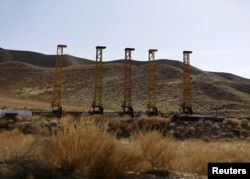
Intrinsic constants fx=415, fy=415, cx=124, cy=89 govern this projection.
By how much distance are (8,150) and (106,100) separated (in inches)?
4264

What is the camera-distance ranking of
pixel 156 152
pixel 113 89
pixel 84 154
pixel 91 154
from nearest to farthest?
pixel 91 154, pixel 84 154, pixel 156 152, pixel 113 89

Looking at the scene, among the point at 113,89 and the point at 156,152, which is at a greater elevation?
the point at 113,89

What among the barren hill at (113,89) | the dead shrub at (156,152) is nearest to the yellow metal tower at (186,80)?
the barren hill at (113,89)

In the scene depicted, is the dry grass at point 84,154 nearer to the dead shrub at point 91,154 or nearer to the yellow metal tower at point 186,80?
the dead shrub at point 91,154

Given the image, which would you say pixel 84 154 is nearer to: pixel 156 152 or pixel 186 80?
pixel 156 152

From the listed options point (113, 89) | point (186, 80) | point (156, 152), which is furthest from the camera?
point (113, 89)

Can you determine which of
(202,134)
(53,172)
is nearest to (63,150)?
(53,172)

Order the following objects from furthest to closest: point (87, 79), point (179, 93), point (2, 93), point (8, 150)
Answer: point (87, 79) < point (2, 93) < point (179, 93) < point (8, 150)

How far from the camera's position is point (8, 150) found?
1061 centimetres

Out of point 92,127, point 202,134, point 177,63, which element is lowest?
point 202,134

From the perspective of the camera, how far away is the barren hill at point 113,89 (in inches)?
4291

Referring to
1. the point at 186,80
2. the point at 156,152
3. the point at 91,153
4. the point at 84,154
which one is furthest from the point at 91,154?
the point at 186,80

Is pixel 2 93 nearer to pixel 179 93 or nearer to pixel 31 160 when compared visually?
pixel 179 93

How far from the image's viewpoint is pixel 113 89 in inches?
5012
